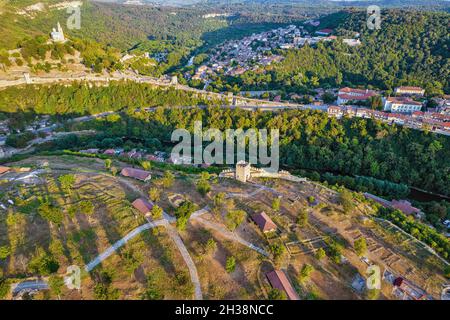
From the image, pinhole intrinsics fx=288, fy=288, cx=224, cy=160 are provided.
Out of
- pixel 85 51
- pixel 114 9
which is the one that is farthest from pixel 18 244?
pixel 114 9

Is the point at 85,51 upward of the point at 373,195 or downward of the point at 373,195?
upward

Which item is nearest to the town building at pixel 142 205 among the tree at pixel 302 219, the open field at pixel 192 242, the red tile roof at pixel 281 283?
the open field at pixel 192 242

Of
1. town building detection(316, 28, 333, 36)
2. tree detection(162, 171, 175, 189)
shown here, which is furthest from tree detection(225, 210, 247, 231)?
town building detection(316, 28, 333, 36)

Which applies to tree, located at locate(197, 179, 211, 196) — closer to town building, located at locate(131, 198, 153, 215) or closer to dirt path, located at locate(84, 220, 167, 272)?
town building, located at locate(131, 198, 153, 215)

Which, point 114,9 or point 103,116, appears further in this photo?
point 114,9

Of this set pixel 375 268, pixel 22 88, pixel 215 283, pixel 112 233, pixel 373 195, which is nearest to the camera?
pixel 215 283

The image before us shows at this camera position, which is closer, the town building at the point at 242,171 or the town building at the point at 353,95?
the town building at the point at 242,171

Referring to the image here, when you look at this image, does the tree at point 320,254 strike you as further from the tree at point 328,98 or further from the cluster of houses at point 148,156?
the tree at point 328,98

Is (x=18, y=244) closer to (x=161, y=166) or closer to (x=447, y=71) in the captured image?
(x=161, y=166)
